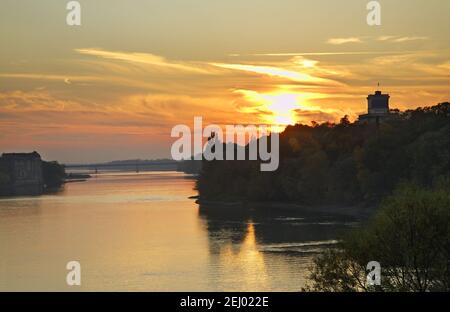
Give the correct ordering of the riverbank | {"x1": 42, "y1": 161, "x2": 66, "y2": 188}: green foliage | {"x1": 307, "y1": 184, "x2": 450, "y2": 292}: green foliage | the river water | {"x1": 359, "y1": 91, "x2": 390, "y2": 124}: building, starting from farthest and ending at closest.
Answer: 1. {"x1": 42, "y1": 161, "x2": 66, "y2": 188}: green foliage
2. {"x1": 359, "y1": 91, "x2": 390, "y2": 124}: building
3. the riverbank
4. the river water
5. {"x1": 307, "y1": 184, "x2": 450, "y2": 292}: green foliage

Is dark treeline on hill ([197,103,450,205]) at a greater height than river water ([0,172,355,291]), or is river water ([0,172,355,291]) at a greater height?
dark treeline on hill ([197,103,450,205])

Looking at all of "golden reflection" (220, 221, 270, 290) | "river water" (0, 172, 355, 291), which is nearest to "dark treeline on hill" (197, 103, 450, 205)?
"river water" (0, 172, 355, 291)

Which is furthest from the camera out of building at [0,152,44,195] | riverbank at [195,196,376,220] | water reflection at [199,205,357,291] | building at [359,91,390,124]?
building at [0,152,44,195]

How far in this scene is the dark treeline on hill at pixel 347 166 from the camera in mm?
50250

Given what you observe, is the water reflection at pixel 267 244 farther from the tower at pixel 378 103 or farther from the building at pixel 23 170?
the building at pixel 23 170

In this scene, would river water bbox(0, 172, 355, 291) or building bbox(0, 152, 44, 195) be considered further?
building bbox(0, 152, 44, 195)

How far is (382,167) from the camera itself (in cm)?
5575

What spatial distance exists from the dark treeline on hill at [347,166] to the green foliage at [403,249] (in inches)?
1058

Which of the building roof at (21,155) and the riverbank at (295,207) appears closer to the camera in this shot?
the riverbank at (295,207)

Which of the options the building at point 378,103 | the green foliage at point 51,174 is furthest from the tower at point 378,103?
the green foliage at point 51,174

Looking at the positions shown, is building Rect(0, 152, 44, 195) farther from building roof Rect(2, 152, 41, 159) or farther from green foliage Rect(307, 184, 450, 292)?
green foliage Rect(307, 184, 450, 292)

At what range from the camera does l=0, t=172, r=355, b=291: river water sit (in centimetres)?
2684

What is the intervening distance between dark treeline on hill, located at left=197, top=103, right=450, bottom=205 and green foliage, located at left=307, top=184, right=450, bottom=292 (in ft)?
88.2
